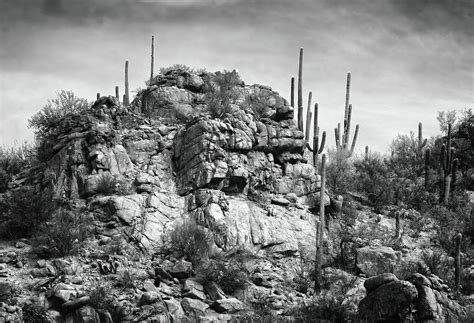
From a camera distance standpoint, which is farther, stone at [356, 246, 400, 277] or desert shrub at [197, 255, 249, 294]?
stone at [356, 246, 400, 277]

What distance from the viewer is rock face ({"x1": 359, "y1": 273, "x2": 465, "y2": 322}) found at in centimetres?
1831

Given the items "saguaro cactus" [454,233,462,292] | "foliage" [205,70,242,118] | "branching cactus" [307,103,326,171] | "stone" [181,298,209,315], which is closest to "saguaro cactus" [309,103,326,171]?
"branching cactus" [307,103,326,171]

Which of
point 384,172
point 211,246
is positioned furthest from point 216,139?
point 384,172

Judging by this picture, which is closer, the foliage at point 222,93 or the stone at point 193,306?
the stone at point 193,306

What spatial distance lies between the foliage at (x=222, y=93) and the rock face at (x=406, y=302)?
12.2 meters

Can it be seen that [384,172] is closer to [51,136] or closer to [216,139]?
[216,139]

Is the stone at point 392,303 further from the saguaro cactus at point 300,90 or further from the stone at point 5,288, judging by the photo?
the saguaro cactus at point 300,90

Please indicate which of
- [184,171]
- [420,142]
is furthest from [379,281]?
[420,142]

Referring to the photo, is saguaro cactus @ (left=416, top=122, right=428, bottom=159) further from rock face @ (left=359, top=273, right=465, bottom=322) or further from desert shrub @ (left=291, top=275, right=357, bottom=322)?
rock face @ (left=359, top=273, right=465, bottom=322)

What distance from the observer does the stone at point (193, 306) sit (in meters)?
18.9

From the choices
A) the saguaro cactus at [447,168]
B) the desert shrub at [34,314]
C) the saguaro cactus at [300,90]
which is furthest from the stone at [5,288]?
the saguaro cactus at [447,168]

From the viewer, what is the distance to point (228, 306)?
63.7ft

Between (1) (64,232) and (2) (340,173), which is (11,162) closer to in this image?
(1) (64,232)

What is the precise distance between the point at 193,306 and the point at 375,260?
876cm
